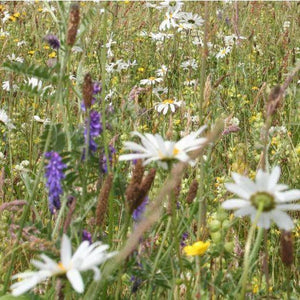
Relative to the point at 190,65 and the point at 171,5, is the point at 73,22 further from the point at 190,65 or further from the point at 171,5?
the point at 171,5

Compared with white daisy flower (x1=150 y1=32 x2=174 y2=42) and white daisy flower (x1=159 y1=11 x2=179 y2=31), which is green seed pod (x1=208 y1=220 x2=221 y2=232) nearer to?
white daisy flower (x1=159 y1=11 x2=179 y2=31)

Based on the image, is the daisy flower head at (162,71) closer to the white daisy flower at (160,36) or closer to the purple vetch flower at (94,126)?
the white daisy flower at (160,36)

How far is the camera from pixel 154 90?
2678 mm

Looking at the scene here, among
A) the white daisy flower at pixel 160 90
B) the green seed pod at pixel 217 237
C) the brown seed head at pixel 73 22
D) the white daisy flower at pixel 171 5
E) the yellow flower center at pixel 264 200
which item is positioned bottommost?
the yellow flower center at pixel 264 200

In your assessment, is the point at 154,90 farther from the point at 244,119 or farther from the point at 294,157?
the point at 294,157

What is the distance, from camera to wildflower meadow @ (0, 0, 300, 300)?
2.33ft

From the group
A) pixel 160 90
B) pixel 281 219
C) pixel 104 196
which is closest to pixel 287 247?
pixel 281 219

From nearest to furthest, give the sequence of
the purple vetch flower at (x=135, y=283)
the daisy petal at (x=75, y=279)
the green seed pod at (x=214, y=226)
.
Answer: the daisy petal at (x=75, y=279) → the green seed pod at (x=214, y=226) → the purple vetch flower at (x=135, y=283)

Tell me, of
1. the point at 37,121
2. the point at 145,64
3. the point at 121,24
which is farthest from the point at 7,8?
the point at 37,121

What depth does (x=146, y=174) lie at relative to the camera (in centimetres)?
119

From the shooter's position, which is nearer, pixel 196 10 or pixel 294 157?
pixel 294 157

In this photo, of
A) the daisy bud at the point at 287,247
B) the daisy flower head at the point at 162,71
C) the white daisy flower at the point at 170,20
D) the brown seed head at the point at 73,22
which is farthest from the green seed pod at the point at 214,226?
the white daisy flower at the point at 170,20

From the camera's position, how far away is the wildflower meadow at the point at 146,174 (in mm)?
709

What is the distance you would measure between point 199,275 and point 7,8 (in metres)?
4.05
